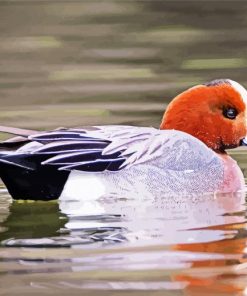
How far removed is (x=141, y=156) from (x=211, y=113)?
53 centimetres

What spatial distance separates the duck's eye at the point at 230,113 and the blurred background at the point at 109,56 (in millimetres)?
1573

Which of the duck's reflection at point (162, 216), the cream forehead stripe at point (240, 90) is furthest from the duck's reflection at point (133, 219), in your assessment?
the cream forehead stripe at point (240, 90)

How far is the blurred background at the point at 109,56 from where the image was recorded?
1038 cm

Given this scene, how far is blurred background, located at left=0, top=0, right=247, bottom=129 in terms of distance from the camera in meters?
10.4

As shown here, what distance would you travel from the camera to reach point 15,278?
616 cm

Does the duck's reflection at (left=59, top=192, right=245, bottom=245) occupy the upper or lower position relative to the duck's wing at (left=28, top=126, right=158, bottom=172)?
lower

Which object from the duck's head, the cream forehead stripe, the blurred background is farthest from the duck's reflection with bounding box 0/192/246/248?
the blurred background

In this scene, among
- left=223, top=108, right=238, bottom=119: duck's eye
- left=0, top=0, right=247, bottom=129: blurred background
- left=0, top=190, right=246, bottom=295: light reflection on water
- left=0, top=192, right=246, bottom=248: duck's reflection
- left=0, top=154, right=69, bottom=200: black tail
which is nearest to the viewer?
left=0, top=190, right=246, bottom=295: light reflection on water

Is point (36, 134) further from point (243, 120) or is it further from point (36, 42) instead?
point (36, 42)

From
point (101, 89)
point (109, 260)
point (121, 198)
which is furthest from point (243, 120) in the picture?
point (101, 89)

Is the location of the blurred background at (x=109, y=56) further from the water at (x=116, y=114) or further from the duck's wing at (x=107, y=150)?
the duck's wing at (x=107, y=150)

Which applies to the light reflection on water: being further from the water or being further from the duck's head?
the duck's head

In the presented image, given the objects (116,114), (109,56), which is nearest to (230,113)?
(116,114)

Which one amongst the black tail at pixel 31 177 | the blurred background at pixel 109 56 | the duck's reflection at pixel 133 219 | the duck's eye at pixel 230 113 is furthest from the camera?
the blurred background at pixel 109 56
